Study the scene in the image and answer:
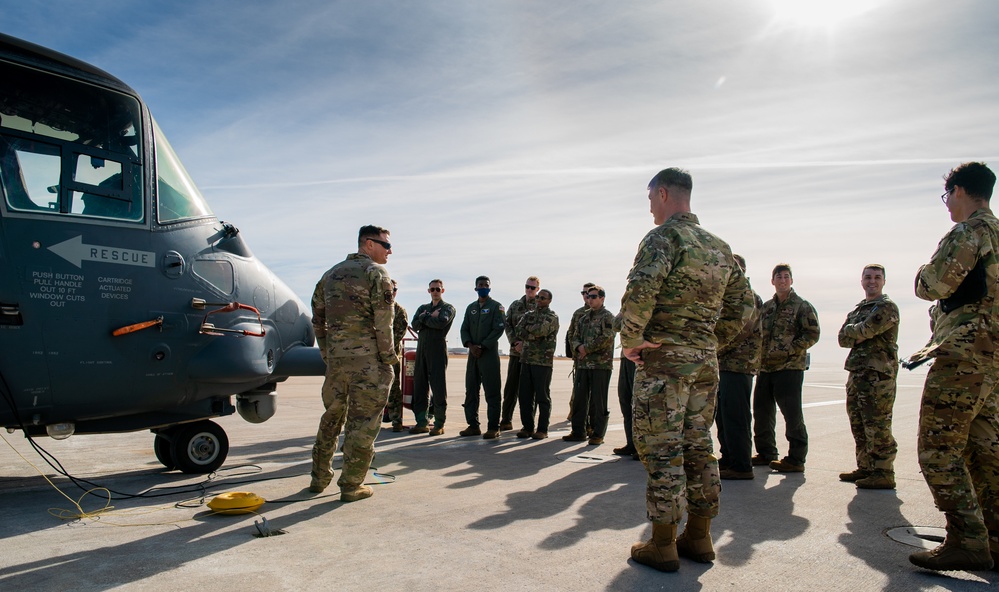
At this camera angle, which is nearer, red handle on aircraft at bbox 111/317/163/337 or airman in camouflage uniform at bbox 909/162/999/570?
airman in camouflage uniform at bbox 909/162/999/570

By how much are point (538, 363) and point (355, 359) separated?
4.24 m

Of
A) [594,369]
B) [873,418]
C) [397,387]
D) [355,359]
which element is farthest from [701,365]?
[397,387]

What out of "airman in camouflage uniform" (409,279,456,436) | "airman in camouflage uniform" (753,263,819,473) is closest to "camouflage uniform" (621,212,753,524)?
"airman in camouflage uniform" (753,263,819,473)

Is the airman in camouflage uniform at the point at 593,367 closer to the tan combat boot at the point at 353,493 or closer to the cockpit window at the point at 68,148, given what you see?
the tan combat boot at the point at 353,493

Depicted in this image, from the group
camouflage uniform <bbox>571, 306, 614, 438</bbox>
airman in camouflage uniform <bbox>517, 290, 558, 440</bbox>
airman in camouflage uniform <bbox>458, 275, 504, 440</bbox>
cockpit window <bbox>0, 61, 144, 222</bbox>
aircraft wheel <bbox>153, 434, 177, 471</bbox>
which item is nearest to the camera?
cockpit window <bbox>0, 61, 144, 222</bbox>

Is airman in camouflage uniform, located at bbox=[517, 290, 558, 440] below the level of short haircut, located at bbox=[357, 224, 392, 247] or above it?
below

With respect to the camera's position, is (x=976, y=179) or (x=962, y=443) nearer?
(x=962, y=443)

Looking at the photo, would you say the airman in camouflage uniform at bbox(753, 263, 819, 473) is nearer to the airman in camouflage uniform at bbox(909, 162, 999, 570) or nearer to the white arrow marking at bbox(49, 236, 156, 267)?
the airman in camouflage uniform at bbox(909, 162, 999, 570)

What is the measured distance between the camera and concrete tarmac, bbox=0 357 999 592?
342 cm

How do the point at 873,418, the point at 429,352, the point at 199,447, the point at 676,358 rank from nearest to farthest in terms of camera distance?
the point at 676,358 → the point at 873,418 → the point at 199,447 → the point at 429,352

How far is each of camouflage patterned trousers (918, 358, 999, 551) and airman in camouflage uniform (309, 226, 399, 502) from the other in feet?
11.9

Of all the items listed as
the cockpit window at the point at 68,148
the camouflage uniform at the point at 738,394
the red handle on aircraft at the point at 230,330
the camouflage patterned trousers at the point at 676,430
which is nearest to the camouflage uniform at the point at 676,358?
the camouflage patterned trousers at the point at 676,430

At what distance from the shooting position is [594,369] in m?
8.72

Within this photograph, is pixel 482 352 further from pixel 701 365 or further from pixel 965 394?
pixel 965 394
